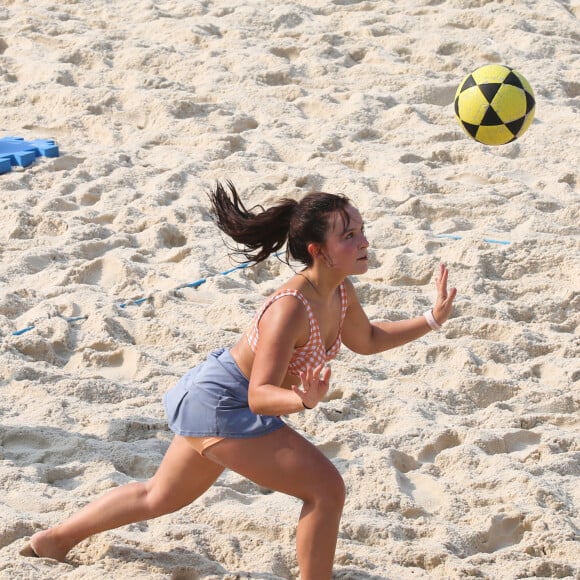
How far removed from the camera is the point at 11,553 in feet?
11.2

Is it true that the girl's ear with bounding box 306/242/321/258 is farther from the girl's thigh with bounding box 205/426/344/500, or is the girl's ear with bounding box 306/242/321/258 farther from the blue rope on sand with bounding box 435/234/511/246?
the blue rope on sand with bounding box 435/234/511/246

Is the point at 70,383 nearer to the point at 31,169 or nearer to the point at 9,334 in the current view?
the point at 9,334

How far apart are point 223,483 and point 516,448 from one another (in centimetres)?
118

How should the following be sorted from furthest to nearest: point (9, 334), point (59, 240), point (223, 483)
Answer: point (59, 240)
point (9, 334)
point (223, 483)

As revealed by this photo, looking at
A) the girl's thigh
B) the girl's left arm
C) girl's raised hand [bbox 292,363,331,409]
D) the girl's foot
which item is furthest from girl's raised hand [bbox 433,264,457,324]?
the girl's foot

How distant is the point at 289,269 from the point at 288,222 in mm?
2484

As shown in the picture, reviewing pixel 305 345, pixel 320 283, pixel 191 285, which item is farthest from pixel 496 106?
pixel 305 345

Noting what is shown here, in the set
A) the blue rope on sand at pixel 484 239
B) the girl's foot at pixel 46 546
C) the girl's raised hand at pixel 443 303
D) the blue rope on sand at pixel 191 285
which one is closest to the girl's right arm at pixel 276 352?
the girl's raised hand at pixel 443 303

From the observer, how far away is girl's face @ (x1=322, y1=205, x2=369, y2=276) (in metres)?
3.22

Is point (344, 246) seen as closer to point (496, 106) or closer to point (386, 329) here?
point (386, 329)

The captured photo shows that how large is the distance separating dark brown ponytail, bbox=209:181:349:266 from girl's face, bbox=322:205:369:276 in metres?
0.02

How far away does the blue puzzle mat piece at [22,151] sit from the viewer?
673 centimetres

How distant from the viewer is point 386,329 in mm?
3541

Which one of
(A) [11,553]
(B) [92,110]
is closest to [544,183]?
(B) [92,110]
